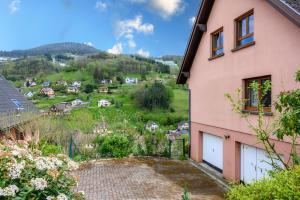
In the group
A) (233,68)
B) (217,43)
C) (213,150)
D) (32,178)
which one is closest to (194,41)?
(217,43)

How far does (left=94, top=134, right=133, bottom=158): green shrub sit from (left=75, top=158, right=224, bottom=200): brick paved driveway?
33.9 inches

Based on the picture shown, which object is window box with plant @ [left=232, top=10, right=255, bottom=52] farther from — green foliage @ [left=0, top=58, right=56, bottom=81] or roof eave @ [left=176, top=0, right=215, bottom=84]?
green foliage @ [left=0, top=58, right=56, bottom=81]

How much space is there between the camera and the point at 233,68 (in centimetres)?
1416

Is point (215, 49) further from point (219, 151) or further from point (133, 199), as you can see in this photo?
point (133, 199)

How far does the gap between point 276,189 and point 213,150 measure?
12.5 m

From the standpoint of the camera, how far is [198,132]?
18.7m

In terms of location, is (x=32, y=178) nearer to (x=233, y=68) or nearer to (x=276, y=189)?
(x=276, y=189)

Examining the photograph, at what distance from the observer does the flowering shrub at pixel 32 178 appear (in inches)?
213

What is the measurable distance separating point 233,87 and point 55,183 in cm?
1014

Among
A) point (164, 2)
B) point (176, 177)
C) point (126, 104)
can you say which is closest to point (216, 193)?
point (176, 177)

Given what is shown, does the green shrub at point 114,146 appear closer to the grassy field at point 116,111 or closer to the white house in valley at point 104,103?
the grassy field at point 116,111

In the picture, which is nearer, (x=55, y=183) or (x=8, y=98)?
(x=55, y=183)

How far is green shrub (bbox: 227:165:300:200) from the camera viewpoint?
439 cm

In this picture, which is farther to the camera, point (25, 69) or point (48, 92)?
point (48, 92)
